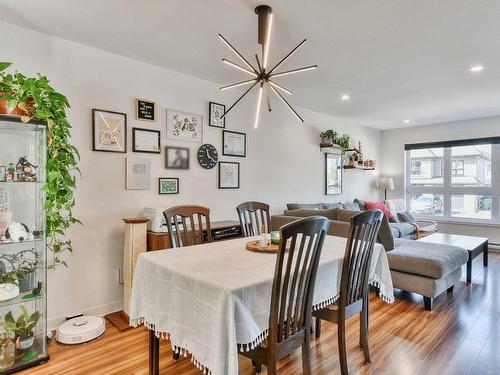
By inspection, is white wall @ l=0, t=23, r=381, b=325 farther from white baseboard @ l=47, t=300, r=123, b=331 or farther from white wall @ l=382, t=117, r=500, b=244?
white wall @ l=382, t=117, r=500, b=244

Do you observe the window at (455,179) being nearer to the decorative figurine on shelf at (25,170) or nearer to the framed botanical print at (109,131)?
the framed botanical print at (109,131)

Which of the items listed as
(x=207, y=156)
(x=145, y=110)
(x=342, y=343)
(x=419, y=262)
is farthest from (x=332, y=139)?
(x=342, y=343)

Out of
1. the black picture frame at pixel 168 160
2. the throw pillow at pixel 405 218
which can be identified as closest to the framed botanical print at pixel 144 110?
the black picture frame at pixel 168 160

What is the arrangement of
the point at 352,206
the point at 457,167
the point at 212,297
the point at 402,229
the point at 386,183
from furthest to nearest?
1. the point at 386,183
2. the point at 457,167
3. the point at 352,206
4. the point at 402,229
5. the point at 212,297

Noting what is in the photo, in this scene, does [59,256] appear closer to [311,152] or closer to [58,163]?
[58,163]

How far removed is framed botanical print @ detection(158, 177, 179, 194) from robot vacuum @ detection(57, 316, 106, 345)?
4.45ft

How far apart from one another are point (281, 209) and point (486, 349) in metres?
2.88

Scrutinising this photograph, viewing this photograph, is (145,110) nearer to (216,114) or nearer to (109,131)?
(109,131)

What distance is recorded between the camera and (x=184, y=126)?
3498 mm

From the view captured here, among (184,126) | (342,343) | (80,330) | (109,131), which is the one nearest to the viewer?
(342,343)

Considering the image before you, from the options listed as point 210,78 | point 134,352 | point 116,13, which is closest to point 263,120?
point 210,78

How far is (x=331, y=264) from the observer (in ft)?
6.07

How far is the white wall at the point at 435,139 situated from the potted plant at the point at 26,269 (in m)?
7.03

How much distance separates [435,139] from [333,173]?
2606 millimetres
